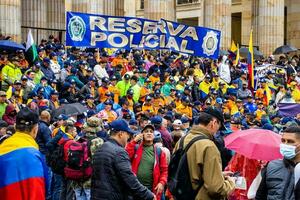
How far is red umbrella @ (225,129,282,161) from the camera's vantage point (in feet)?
27.6

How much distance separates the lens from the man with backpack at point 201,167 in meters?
6.53

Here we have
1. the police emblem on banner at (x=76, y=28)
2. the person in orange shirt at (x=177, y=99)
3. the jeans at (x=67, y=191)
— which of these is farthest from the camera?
the police emblem on banner at (x=76, y=28)

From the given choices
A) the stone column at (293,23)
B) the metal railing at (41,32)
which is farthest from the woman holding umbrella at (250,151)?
the stone column at (293,23)

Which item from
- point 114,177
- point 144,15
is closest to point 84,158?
point 114,177

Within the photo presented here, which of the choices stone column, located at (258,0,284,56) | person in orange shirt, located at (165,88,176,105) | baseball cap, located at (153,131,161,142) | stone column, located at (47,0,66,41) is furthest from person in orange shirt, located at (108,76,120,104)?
stone column, located at (258,0,284,56)

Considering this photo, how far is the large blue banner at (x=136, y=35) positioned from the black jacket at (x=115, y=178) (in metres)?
14.6

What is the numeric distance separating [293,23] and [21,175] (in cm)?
3941

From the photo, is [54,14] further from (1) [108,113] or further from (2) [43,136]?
(2) [43,136]

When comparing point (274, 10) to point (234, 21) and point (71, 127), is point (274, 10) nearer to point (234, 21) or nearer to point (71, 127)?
point (234, 21)

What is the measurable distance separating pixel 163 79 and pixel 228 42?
11.4 meters

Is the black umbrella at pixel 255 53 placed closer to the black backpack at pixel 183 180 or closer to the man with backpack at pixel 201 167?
the man with backpack at pixel 201 167

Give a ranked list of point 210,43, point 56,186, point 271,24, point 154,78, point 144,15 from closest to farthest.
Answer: point 56,186
point 154,78
point 210,43
point 144,15
point 271,24

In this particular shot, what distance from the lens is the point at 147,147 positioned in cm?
905

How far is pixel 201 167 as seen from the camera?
664 centimetres
